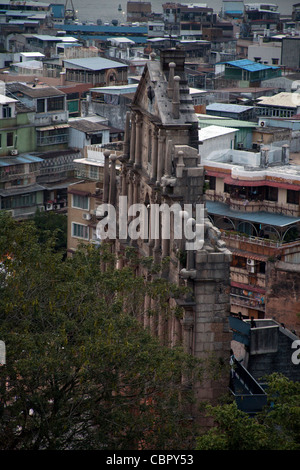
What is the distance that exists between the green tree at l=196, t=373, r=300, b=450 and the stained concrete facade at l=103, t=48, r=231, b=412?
5.60 m

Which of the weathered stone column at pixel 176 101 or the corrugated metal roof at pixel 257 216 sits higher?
the weathered stone column at pixel 176 101

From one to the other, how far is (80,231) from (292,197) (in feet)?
61.7

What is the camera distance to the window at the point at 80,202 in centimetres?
8419

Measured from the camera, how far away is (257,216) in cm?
7512

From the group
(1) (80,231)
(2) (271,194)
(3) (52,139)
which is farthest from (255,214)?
(3) (52,139)

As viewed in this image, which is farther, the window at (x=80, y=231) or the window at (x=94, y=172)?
the window at (x=94, y=172)

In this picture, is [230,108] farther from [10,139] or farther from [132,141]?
[132,141]

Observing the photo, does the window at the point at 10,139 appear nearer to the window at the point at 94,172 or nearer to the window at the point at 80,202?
the window at the point at 94,172

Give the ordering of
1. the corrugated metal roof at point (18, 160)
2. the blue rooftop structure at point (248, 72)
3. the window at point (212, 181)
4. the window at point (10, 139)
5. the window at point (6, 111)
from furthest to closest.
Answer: the blue rooftop structure at point (248, 72) → the window at point (10, 139) → the window at point (6, 111) → the corrugated metal roof at point (18, 160) → the window at point (212, 181)

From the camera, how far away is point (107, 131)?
10612 centimetres

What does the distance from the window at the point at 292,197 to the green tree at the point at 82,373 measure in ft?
130

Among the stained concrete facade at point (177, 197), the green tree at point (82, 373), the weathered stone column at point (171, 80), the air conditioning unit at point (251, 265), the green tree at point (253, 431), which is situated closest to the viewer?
the green tree at point (253, 431)

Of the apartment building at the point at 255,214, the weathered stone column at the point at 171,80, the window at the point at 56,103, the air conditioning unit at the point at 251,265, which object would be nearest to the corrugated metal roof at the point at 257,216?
the apartment building at the point at 255,214

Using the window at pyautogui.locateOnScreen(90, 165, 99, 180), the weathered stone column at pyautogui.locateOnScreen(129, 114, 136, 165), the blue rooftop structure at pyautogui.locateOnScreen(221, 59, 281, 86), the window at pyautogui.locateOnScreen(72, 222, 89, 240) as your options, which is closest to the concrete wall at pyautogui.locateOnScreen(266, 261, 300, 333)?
the weathered stone column at pyautogui.locateOnScreen(129, 114, 136, 165)
